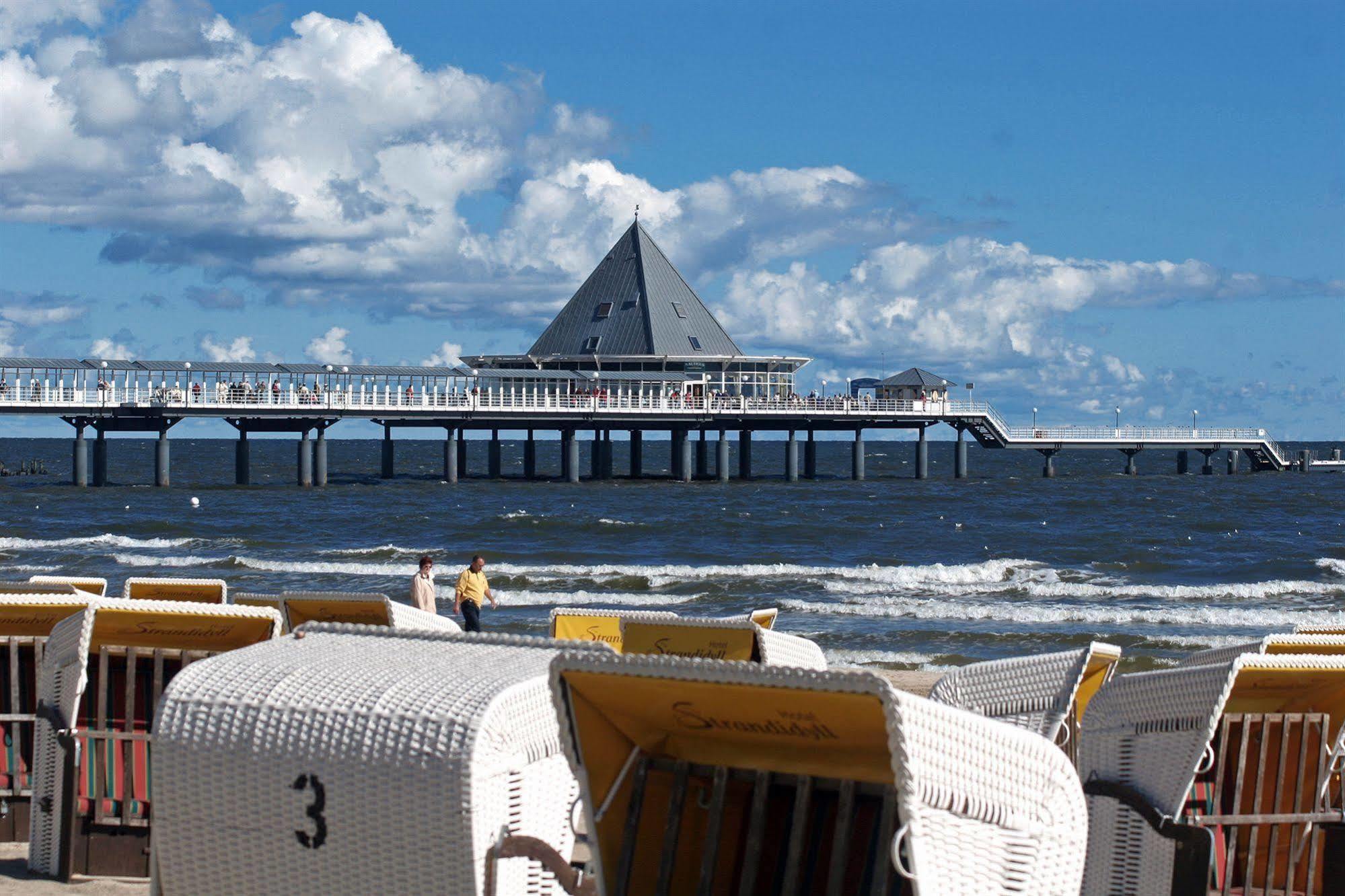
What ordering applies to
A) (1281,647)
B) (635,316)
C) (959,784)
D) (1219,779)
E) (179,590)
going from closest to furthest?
1. (959,784)
2. (1219,779)
3. (1281,647)
4. (179,590)
5. (635,316)

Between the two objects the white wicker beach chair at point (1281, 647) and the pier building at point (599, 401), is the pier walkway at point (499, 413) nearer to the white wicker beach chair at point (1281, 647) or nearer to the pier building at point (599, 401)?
the pier building at point (599, 401)

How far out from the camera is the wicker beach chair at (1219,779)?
14.5 feet

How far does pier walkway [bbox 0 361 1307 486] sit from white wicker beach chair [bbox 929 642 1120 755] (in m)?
42.4

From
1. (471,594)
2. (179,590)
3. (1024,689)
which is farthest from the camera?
(471,594)

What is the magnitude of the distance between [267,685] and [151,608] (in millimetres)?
2463

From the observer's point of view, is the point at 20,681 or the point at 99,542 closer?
the point at 20,681

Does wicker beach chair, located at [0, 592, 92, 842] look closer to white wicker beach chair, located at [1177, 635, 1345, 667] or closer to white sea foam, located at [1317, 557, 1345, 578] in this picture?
white wicker beach chair, located at [1177, 635, 1345, 667]

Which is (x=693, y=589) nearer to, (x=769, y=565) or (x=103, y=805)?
(x=769, y=565)

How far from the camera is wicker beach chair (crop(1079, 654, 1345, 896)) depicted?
442cm

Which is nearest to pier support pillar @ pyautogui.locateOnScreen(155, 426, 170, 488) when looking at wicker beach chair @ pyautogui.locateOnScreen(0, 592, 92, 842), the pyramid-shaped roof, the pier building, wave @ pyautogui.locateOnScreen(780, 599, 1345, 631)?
the pier building

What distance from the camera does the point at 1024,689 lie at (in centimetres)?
519

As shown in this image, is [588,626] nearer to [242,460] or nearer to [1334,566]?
[1334,566]

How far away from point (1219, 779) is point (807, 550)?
27.1 meters

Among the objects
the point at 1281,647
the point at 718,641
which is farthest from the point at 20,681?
the point at 1281,647
